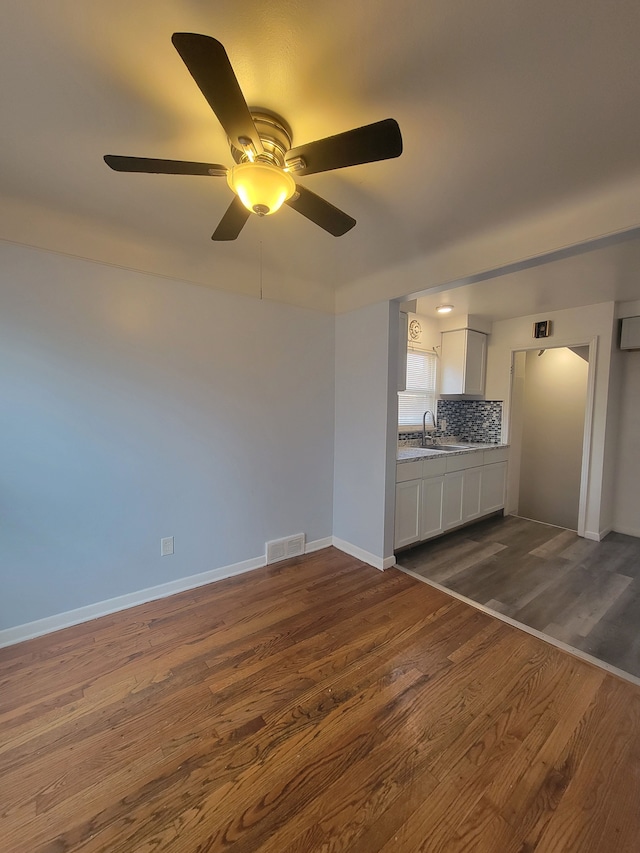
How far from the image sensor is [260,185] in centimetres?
121

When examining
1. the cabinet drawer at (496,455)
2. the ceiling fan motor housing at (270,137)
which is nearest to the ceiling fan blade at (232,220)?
the ceiling fan motor housing at (270,137)

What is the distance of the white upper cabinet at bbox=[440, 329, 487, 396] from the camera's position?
408 cm

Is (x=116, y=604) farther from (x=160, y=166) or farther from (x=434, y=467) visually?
(x=434, y=467)

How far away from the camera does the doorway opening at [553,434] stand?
4785 millimetres

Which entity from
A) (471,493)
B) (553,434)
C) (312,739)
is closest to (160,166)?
(312,739)

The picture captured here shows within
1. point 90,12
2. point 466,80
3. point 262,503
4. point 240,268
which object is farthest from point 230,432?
point 466,80

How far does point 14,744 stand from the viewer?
141 centimetres

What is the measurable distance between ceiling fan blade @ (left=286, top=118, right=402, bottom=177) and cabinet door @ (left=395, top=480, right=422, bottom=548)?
2.38 metres

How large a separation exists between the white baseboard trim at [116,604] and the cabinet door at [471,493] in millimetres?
2191

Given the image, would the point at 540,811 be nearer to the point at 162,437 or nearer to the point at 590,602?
the point at 590,602

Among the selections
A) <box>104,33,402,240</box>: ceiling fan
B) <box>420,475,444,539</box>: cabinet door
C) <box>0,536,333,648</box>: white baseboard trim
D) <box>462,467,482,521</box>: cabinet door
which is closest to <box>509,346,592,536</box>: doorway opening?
<box>462,467,482,521</box>: cabinet door

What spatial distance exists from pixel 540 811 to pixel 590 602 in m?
1.70

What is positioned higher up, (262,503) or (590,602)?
(262,503)

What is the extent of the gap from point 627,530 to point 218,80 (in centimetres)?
502
